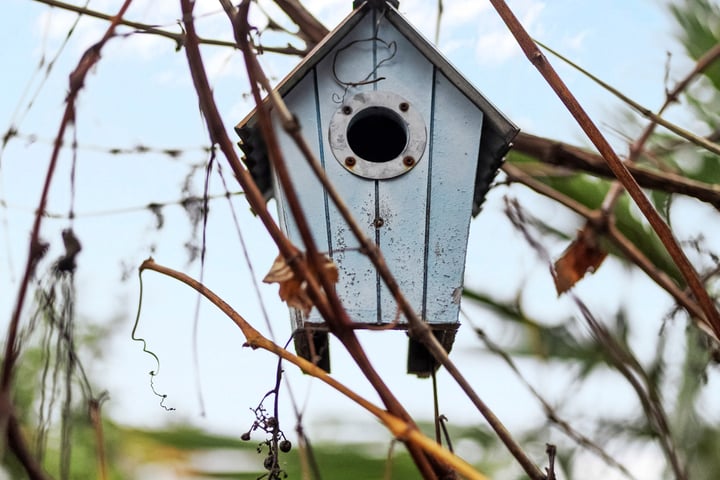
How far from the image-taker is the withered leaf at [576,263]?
4.34 feet

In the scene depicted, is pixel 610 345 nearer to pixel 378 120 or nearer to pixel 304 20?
pixel 378 120

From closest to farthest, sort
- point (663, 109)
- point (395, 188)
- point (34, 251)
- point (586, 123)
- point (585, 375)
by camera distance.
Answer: point (34, 251), point (586, 123), point (395, 188), point (663, 109), point (585, 375)

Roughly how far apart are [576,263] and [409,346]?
30cm

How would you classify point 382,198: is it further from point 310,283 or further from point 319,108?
point 310,283

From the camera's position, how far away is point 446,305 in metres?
1.23

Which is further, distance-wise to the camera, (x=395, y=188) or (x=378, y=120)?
(x=378, y=120)

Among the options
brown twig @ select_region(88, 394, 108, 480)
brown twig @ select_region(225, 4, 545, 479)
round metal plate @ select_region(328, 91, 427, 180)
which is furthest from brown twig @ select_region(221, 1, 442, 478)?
round metal plate @ select_region(328, 91, 427, 180)

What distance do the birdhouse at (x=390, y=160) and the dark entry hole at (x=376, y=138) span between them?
1 centimetres

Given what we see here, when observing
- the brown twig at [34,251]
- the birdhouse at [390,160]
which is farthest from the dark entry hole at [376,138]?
the brown twig at [34,251]

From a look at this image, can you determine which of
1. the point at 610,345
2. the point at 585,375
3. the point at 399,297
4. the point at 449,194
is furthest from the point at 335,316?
the point at 585,375

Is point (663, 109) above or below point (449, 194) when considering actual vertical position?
above

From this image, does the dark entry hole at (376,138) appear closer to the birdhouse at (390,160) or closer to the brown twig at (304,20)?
the birdhouse at (390,160)

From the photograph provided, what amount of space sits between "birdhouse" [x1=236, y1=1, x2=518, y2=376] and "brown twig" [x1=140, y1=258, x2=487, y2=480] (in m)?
0.28

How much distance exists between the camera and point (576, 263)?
133cm
